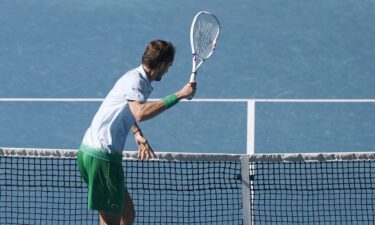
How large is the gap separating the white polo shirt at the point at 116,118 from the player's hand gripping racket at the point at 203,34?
92 centimetres

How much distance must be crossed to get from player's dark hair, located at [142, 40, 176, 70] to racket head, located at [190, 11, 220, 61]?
78 cm

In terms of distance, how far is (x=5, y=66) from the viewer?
13547 millimetres

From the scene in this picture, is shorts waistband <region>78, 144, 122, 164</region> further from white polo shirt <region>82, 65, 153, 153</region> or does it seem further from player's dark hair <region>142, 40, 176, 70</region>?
player's dark hair <region>142, 40, 176, 70</region>

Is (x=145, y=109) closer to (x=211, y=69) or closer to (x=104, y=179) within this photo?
(x=104, y=179)

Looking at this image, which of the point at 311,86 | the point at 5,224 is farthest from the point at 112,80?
the point at 5,224

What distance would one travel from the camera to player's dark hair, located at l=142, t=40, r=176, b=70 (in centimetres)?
722

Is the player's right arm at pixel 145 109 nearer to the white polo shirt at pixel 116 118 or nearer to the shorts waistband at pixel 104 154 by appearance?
the white polo shirt at pixel 116 118

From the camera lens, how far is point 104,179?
731cm

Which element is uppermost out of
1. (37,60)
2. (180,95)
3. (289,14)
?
(289,14)

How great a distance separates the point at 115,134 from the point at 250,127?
16.1 feet

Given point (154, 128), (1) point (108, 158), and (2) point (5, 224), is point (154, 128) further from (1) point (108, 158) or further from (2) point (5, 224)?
(1) point (108, 158)

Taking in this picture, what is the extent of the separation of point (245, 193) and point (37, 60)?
6157 millimetres

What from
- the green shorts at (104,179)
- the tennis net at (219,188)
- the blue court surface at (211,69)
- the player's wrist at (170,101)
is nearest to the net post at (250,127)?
the blue court surface at (211,69)

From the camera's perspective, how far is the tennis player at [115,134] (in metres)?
7.20
